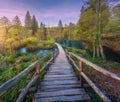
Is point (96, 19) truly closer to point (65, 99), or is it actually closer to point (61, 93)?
point (61, 93)

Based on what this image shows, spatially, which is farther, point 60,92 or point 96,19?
point 96,19

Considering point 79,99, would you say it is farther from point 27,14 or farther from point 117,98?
point 27,14

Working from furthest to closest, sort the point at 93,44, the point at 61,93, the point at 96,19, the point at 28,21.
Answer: the point at 28,21 < the point at 93,44 < the point at 96,19 < the point at 61,93

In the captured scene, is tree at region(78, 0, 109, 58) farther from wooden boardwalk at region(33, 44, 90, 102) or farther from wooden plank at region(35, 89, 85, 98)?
wooden plank at region(35, 89, 85, 98)

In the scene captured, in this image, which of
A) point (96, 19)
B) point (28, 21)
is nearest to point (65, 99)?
point (96, 19)

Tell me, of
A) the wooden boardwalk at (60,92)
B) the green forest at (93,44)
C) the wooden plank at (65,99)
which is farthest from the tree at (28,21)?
the wooden plank at (65,99)

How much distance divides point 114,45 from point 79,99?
906 inches

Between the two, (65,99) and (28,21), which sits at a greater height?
(28,21)

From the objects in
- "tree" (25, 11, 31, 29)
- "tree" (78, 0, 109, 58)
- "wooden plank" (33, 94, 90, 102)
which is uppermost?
"tree" (25, 11, 31, 29)

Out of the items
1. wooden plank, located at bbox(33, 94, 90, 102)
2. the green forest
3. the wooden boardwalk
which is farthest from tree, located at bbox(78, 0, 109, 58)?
wooden plank, located at bbox(33, 94, 90, 102)

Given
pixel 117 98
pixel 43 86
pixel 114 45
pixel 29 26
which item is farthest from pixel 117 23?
pixel 29 26

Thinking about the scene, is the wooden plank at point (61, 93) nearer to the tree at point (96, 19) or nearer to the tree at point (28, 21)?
the tree at point (96, 19)

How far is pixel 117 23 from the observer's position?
18406 mm

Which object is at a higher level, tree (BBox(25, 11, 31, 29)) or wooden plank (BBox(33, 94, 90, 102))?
tree (BBox(25, 11, 31, 29))
